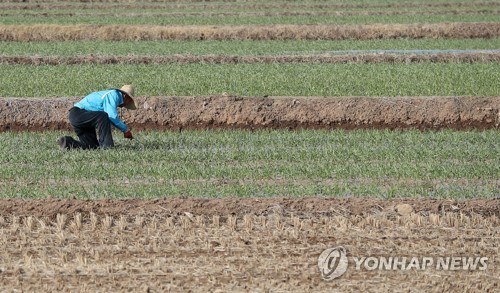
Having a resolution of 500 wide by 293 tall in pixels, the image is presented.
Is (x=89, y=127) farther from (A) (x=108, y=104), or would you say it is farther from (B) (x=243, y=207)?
(B) (x=243, y=207)

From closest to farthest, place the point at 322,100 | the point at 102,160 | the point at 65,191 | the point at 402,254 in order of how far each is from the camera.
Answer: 1. the point at 402,254
2. the point at 65,191
3. the point at 102,160
4. the point at 322,100

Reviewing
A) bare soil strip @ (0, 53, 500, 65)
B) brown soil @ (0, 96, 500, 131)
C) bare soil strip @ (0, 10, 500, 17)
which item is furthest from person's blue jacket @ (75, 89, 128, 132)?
bare soil strip @ (0, 10, 500, 17)

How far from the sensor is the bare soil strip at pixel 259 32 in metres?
29.9

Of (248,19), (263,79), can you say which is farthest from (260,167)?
(248,19)

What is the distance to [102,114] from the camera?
13.0 m

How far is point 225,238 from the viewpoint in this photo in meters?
9.08

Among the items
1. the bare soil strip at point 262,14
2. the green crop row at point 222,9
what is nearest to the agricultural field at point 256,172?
the bare soil strip at point 262,14

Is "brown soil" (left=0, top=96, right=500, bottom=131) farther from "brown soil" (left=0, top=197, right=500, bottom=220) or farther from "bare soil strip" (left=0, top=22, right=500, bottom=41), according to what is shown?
"bare soil strip" (left=0, top=22, right=500, bottom=41)

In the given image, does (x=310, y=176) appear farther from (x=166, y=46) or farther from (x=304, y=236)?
(x=166, y=46)

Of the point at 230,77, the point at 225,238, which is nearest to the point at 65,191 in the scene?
the point at 225,238

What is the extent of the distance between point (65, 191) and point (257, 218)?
2324mm

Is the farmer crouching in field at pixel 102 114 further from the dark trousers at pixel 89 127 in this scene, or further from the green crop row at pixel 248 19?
the green crop row at pixel 248 19

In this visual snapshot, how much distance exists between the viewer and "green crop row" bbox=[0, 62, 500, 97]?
18.1m

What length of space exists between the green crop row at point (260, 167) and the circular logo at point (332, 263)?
6.47 feet
